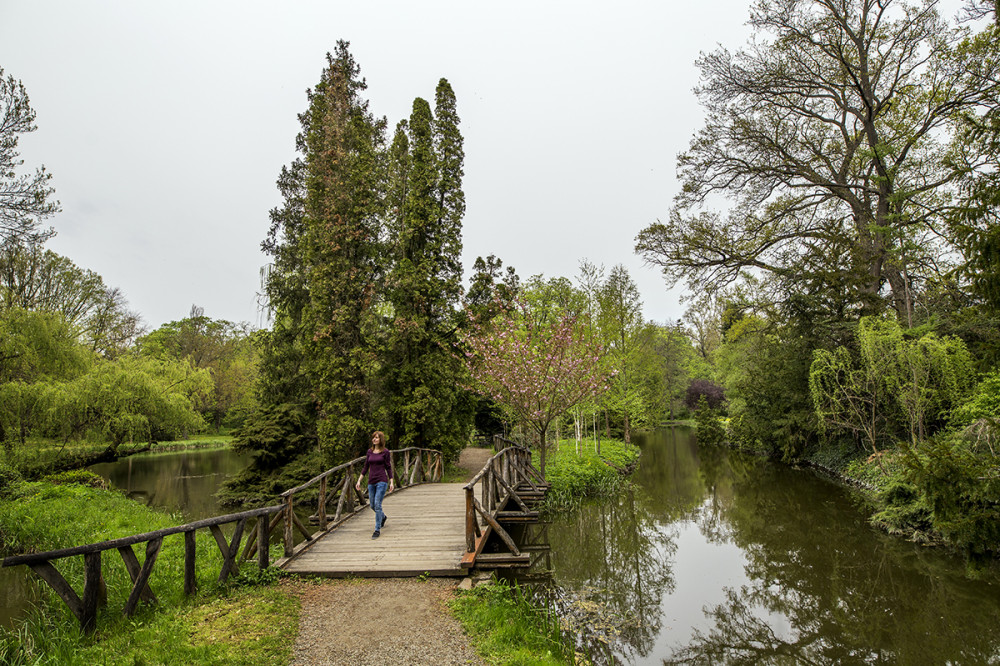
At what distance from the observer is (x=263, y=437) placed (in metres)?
17.8

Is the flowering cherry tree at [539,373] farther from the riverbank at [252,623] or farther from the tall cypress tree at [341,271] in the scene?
the riverbank at [252,623]

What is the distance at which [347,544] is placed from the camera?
8.23m

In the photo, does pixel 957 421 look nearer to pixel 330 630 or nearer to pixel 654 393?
pixel 330 630

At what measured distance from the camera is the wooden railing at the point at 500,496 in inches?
305

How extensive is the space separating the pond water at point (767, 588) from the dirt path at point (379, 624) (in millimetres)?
2642

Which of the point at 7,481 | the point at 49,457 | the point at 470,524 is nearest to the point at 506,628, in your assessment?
the point at 470,524

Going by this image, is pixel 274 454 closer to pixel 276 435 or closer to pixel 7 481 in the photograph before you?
pixel 276 435

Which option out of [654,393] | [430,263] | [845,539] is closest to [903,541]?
[845,539]

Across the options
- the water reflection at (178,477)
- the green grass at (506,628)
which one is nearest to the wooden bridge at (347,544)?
the green grass at (506,628)

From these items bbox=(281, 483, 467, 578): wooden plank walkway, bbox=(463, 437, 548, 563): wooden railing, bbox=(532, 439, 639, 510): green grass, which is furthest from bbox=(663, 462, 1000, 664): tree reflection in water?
bbox=(532, 439, 639, 510): green grass

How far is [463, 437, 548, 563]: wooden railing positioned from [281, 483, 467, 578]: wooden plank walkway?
0.36 meters

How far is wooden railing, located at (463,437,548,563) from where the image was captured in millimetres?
7758

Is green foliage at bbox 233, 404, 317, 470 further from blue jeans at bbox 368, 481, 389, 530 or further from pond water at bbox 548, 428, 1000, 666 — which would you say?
blue jeans at bbox 368, 481, 389, 530

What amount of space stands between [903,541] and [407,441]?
44.0 feet
